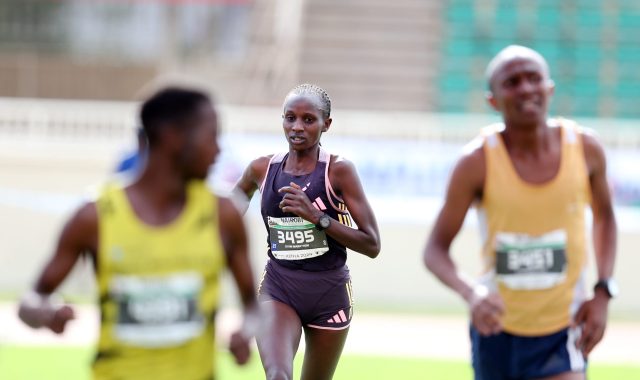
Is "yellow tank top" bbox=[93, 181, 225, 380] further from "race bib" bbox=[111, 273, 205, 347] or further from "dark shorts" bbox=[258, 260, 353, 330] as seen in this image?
"dark shorts" bbox=[258, 260, 353, 330]

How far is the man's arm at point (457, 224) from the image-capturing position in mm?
5363

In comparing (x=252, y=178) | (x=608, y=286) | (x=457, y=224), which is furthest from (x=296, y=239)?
(x=608, y=286)

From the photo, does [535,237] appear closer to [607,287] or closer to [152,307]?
[607,287]

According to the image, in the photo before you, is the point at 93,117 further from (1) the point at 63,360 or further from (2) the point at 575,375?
(2) the point at 575,375

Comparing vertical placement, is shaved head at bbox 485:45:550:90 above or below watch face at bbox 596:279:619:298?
above

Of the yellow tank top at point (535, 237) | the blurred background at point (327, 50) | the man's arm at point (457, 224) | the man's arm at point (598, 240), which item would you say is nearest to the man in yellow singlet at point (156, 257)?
the man's arm at point (457, 224)

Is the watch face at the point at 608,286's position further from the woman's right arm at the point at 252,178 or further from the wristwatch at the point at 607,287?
the woman's right arm at the point at 252,178

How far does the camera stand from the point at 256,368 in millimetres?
12078

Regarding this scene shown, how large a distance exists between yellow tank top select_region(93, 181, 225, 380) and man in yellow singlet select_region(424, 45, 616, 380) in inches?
49.5

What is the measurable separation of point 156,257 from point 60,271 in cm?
37

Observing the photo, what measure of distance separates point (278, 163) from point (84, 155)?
11.3 metres

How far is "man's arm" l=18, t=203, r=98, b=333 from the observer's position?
4.59 metres

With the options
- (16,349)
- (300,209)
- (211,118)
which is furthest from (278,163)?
(16,349)

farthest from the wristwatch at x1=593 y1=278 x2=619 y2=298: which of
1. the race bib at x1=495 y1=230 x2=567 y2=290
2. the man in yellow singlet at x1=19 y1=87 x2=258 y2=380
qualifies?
the man in yellow singlet at x1=19 y1=87 x2=258 y2=380
